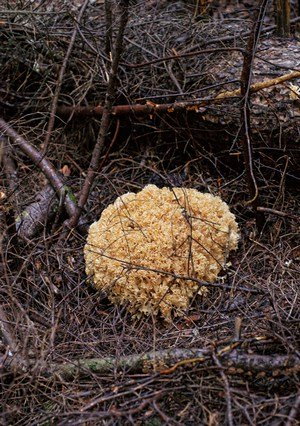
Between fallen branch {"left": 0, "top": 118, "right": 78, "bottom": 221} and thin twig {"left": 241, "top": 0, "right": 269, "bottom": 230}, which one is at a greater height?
thin twig {"left": 241, "top": 0, "right": 269, "bottom": 230}

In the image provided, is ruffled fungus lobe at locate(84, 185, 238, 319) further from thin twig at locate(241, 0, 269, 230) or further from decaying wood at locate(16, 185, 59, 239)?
decaying wood at locate(16, 185, 59, 239)

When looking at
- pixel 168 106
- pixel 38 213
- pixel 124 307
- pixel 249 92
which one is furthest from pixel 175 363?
pixel 168 106

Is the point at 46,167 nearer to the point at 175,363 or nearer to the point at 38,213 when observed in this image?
the point at 38,213

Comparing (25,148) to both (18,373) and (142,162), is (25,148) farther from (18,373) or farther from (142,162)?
(18,373)

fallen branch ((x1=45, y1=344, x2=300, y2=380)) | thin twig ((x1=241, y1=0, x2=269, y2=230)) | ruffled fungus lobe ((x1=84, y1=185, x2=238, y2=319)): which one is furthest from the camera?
ruffled fungus lobe ((x1=84, y1=185, x2=238, y2=319))

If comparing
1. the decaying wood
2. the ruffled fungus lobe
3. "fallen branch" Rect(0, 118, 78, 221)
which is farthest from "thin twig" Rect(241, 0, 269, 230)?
the decaying wood

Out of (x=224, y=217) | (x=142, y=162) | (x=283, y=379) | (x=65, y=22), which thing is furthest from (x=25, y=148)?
(x=283, y=379)
